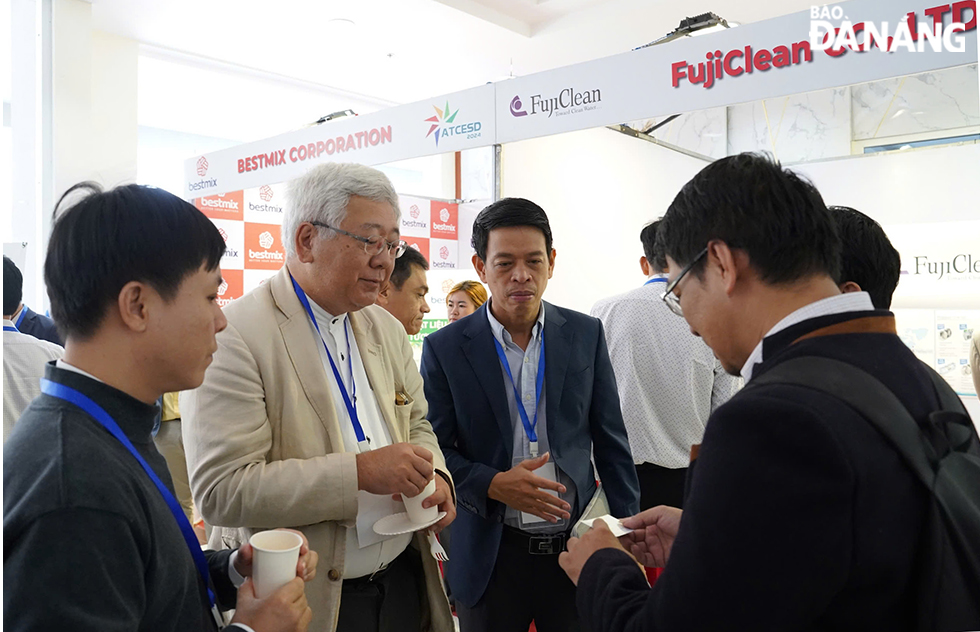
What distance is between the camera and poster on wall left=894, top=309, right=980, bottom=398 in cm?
428

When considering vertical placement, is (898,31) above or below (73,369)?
above

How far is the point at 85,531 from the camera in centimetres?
86

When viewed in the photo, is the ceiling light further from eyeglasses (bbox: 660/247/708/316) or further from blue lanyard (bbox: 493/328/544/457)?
eyeglasses (bbox: 660/247/708/316)

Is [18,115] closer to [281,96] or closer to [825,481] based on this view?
[281,96]

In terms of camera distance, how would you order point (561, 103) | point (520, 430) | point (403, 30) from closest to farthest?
1. point (520, 430)
2. point (561, 103)
3. point (403, 30)

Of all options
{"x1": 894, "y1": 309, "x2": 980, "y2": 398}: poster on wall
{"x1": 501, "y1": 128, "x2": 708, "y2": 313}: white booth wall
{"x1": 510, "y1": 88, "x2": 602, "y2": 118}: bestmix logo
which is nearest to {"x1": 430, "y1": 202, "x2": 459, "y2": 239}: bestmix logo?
{"x1": 501, "y1": 128, "x2": 708, "y2": 313}: white booth wall

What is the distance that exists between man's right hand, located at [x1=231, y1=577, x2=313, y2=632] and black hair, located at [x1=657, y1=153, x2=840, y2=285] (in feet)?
2.73

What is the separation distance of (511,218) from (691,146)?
5.41m

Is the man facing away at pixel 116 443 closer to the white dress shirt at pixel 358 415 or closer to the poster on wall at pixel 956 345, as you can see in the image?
the white dress shirt at pixel 358 415

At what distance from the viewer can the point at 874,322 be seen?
40.2 inches

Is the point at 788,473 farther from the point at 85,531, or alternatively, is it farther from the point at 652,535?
the point at 85,531

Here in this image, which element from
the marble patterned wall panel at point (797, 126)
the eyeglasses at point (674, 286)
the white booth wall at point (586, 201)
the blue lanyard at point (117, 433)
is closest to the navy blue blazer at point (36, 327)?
the blue lanyard at point (117, 433)

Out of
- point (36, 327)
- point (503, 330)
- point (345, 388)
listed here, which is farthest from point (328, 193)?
point (36, 327)

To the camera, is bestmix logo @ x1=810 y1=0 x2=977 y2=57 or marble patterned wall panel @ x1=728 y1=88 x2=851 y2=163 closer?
bestmix logo @ x1=810 y1=0 x2=977 y2=57
